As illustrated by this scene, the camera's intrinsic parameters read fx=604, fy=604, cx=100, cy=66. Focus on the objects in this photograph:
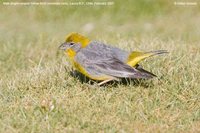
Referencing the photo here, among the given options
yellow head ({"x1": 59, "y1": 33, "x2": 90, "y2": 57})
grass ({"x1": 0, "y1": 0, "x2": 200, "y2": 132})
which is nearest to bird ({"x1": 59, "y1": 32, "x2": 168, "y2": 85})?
yellow head ({"x1": 59, "y1": 33, "x2": 90, "y2": 57})

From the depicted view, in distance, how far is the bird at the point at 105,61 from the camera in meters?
6.56

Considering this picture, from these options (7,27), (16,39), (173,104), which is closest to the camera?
(173,104)

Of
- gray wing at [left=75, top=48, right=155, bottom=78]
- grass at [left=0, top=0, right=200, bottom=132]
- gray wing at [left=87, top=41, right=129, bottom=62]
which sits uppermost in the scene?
gray wing at [left=87, top=41, right=129, bottom=62]

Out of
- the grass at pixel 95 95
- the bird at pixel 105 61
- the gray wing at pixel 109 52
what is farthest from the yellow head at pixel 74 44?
the grass at pixel 95 95

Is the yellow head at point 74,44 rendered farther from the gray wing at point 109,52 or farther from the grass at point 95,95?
the grass at point 95,95

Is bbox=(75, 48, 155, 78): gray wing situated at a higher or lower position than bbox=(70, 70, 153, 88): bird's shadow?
higher

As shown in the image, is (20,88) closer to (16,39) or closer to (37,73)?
(37,73)

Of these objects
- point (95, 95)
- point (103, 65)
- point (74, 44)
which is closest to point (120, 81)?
point (103, 65)

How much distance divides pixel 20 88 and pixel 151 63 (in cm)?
163

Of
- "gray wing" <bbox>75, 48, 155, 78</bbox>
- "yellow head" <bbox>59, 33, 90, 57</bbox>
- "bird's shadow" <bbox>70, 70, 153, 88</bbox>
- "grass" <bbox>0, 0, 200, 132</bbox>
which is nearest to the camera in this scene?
"grass" <bbox>0, 0, 200, 132</bbox>

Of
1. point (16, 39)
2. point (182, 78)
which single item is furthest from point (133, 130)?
point (16, 39)

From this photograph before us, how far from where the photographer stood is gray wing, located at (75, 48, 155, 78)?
651 centimetres

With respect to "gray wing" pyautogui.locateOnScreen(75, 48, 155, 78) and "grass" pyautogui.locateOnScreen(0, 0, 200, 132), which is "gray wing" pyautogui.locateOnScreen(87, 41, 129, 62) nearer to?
"gray wing" pyautogui.locateOnScreen(75, 48, 155, 78)

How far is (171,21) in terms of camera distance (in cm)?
1189
